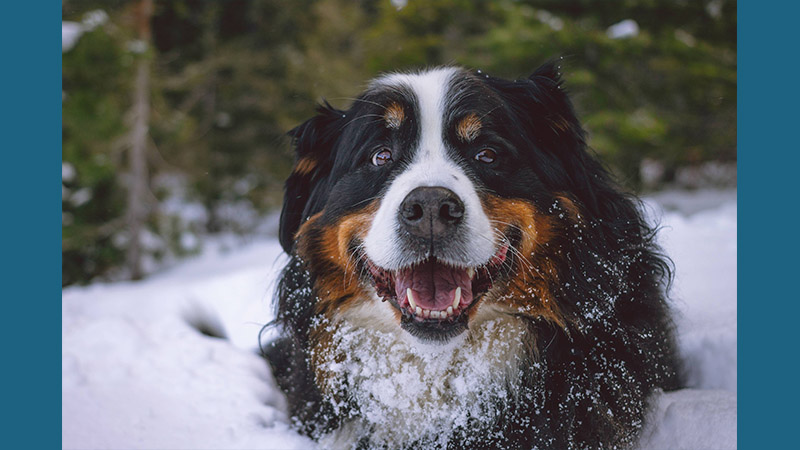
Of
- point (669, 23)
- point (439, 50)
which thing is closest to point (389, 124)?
point (669, 23)

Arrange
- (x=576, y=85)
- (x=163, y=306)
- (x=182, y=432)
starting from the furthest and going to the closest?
(x=576, y=85) → (x=163, y=306) → (x=182, y=432)

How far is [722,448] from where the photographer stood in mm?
2309

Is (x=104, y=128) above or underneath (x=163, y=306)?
above

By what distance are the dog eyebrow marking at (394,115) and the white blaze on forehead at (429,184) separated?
7cm

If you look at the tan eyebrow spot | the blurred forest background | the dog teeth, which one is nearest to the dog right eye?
the tan eyebrow spot

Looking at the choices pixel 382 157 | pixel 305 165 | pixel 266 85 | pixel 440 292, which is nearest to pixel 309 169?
pixel 305 165

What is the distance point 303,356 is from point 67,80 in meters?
5.30

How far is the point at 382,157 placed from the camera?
8.09ft

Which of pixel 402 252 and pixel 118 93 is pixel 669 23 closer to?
pixel 402 252

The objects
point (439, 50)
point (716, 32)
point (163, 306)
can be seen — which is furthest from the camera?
point (439, 50)

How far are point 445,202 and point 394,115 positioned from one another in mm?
598

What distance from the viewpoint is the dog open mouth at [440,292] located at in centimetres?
219

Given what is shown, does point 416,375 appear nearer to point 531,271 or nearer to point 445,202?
point 531,271

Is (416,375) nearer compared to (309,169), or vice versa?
(416,375)
